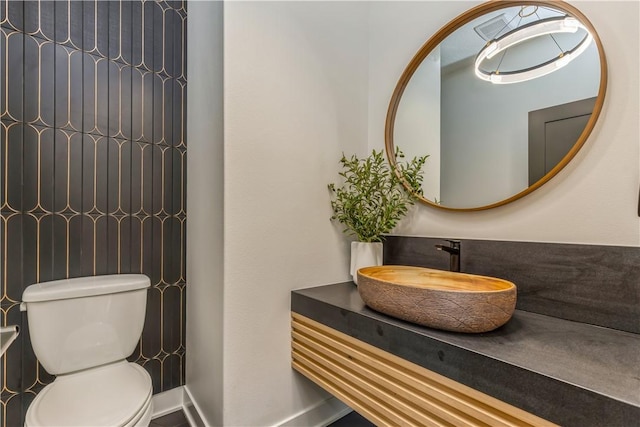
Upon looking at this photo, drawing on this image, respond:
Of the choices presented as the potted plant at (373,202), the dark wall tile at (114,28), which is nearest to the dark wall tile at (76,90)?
the dark wall tile at (114,28)

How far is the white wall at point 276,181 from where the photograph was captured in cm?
118

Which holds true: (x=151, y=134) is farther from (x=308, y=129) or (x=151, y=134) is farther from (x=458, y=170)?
(x=458, y=170)

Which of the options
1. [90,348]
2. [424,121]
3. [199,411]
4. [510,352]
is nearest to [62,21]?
[90,348]

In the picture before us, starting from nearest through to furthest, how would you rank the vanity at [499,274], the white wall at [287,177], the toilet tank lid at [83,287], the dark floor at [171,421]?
the vanity at [499,274] → the white wall at [287,177] → the toilet tank lid at [83,287] → the dark floor at [171,421]

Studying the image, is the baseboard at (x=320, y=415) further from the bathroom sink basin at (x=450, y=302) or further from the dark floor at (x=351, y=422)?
the bathroom sink basin at (x=450, y=302)

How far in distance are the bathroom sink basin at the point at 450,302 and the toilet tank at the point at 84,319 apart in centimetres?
106

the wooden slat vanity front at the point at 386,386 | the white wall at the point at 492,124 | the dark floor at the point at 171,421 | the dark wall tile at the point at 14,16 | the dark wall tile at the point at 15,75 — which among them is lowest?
the dark floor at the point at 171,421

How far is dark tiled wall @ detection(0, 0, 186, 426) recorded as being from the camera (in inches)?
48.7

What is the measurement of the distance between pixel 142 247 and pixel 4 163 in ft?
2.03

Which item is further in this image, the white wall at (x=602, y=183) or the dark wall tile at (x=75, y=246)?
the dark wall tile at (x=75, y=246)

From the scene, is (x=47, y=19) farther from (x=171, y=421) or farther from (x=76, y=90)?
(x=171, y=421)

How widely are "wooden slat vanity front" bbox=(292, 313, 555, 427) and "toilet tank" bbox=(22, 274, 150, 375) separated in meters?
0.75

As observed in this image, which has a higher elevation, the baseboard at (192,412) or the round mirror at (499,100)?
the round mirror at (499,100)

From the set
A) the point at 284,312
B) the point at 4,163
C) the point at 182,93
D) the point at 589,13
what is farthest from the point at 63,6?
the point at 589,13
